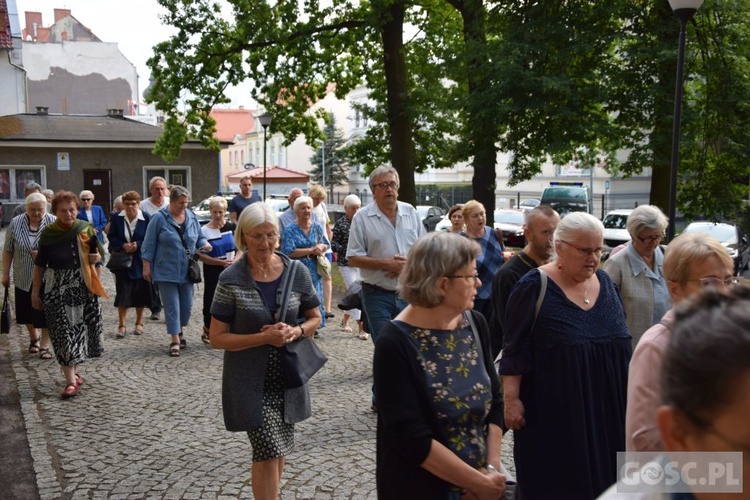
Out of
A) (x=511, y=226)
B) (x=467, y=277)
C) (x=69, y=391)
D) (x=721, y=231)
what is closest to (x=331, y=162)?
(x=511, y=226)

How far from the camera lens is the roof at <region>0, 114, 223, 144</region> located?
1582 inches

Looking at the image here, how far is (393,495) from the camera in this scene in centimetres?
307

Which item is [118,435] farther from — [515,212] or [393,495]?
[515,212]

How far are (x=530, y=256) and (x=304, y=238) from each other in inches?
225

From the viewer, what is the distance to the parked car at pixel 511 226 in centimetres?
2806

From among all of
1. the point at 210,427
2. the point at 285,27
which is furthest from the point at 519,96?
the point at 210,427

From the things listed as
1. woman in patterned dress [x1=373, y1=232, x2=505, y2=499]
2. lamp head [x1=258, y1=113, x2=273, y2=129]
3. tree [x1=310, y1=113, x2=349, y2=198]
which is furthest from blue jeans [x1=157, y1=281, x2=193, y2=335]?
tree [x1=310, y1=113, x2=349, y2=198]

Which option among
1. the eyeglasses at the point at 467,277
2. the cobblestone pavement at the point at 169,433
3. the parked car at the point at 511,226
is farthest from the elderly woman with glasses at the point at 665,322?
the parked car at the point at 511,226

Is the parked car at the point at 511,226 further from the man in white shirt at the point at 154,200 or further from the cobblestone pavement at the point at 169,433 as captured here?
the cobblestone pavement at the point at 169,433

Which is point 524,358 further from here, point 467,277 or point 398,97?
point 398,97

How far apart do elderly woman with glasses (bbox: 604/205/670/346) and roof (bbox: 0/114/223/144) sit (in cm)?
3630

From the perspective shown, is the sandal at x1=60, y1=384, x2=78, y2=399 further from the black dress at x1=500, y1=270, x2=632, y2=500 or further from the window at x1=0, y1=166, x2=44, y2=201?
the window at x1=0, y1=166, x2=44, y2=201

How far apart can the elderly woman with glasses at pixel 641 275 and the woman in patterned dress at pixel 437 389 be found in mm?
2026

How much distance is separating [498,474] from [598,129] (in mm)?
13887
